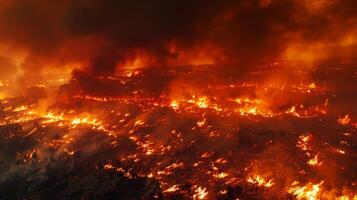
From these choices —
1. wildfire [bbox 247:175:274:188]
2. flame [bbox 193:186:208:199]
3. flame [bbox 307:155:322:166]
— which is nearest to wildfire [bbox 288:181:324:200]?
wildfire [bbox 247:175:274:188]

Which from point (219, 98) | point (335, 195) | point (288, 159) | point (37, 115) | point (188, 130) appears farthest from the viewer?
point (37, 115)

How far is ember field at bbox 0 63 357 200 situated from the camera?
777 inches

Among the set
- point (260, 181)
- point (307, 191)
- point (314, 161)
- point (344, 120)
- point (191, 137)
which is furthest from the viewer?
point (191, 137)

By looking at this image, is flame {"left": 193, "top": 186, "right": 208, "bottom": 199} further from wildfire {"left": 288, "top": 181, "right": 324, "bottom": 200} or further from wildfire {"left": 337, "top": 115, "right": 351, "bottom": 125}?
wildfire {"left": 337, "top": 115, "right": 351, "bottom": 125}

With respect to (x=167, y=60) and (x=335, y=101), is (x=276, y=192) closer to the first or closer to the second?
(x=335, y=101)

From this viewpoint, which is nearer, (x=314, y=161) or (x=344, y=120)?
(x=314, y=161)

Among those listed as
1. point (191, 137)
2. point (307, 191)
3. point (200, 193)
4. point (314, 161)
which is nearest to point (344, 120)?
point (314, 161)

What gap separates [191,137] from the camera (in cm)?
2525

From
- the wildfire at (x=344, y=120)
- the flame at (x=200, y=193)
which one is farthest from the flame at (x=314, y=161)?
the flame at (x=200, y=193)

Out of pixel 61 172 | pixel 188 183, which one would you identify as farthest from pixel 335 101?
pixel 61 172

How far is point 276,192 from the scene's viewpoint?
1814 cm

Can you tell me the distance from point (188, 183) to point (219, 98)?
37.6ft

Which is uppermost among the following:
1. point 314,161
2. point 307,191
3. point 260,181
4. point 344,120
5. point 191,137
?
point 191,137

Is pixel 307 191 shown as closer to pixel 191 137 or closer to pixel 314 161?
pixel 314 161
